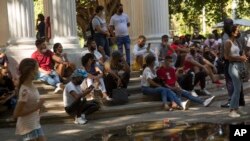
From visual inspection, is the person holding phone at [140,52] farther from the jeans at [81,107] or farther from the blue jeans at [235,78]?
the blue jeans at [235,78]

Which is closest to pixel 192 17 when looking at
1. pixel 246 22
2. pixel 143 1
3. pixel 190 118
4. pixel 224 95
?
pixel 246 22

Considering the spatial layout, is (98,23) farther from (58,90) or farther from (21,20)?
(58,90)

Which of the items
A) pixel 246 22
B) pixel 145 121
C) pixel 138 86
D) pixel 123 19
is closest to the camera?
pixel 145 121

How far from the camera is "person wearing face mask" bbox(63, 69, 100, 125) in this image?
1078 centimetres

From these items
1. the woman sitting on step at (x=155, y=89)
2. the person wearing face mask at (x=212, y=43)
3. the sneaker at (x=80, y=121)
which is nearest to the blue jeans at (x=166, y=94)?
the woman sitting on step at (x=155, y=89)

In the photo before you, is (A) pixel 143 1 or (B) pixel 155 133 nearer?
(B) pixel 155 133

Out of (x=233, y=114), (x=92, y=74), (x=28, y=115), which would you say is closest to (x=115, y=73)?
(x=92, y=74)

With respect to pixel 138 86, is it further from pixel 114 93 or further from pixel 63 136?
pixel 63 136

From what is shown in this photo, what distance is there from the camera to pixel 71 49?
14117mm

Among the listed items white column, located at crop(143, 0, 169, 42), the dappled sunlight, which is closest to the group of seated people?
the dappled sunlight

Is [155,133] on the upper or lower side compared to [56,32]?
lower

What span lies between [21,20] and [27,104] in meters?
8.04

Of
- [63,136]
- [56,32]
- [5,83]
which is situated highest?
[56,32]

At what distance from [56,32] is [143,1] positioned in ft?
13.0
